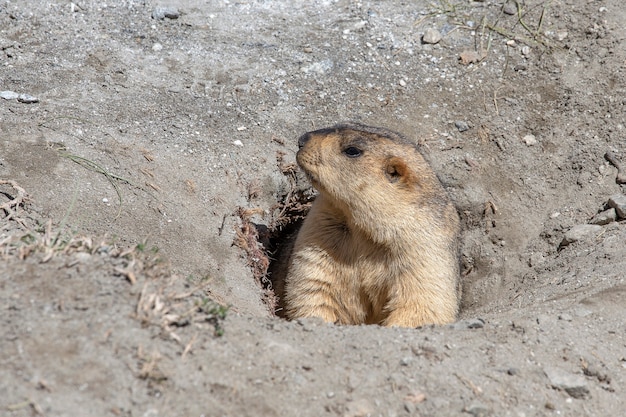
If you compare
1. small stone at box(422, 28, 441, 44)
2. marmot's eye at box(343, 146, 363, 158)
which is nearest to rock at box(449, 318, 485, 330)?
marmot's eye at box(343, 146, 363, 158)

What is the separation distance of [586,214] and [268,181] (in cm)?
312

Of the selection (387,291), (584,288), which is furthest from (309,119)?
(584,288)

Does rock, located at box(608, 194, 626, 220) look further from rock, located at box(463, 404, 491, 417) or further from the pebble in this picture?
the pebble

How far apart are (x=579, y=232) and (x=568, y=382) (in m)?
2.81

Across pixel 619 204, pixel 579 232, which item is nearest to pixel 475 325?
pixel 579 232

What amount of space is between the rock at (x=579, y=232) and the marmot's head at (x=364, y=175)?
162 centimetres

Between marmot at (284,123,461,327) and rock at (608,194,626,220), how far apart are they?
1632 mm

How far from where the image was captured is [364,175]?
5.43 m

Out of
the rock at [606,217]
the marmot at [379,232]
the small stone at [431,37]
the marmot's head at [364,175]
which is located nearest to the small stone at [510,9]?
the small stone at [431,37]

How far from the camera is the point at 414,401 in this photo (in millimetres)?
3506

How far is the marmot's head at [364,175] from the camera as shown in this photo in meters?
5.41

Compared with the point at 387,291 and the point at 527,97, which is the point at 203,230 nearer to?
the point at 387,291

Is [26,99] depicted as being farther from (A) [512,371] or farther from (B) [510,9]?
(B) [510,9]

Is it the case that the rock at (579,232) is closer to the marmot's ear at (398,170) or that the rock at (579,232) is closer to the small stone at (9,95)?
the marmot's ear at (398,170)
